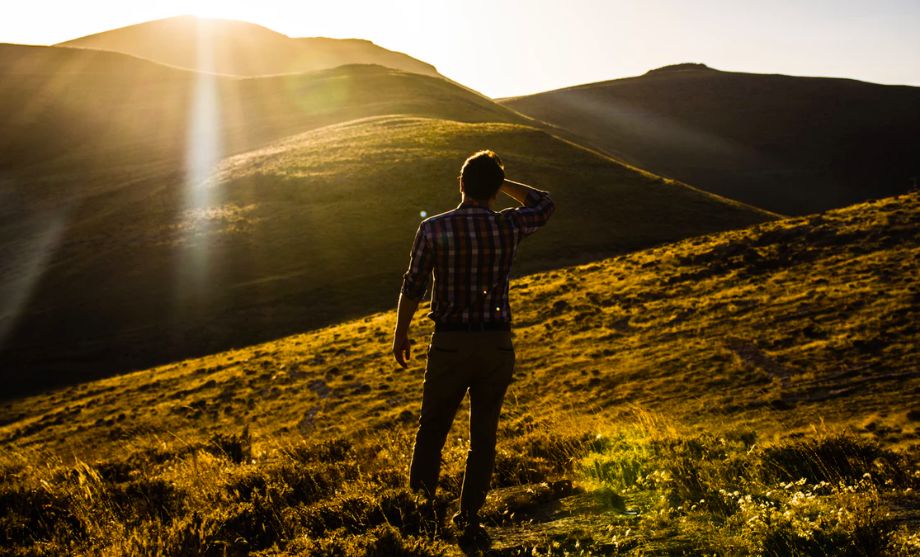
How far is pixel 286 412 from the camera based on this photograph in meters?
24.9

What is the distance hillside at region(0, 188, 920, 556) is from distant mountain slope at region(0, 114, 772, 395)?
910 centimetres

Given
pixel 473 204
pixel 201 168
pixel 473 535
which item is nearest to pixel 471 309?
pixel 473 204

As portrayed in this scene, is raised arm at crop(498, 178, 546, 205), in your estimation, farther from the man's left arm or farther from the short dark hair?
the man's left arm

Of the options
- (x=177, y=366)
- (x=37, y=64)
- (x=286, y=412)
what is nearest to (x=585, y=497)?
(x=286, y=412)

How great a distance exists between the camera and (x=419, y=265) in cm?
522

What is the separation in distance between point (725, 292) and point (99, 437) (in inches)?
959

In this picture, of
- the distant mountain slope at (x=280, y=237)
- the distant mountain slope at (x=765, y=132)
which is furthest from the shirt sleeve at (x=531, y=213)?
the distant mountain slope at (x=765, y=132)

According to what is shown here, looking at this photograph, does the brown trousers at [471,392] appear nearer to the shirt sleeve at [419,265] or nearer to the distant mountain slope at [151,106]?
the shirt sleeve at [419,265]

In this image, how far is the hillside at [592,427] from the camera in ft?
16.8

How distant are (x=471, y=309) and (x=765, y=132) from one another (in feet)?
568

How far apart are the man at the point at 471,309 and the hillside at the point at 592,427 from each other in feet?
2.07

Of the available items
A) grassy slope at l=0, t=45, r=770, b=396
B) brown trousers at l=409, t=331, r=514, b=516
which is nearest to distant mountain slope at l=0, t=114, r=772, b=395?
grassy slope at l=0, t=45, r=770, b=396

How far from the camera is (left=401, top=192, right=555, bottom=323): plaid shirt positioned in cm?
520

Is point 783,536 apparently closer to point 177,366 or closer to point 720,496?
point 720,496
